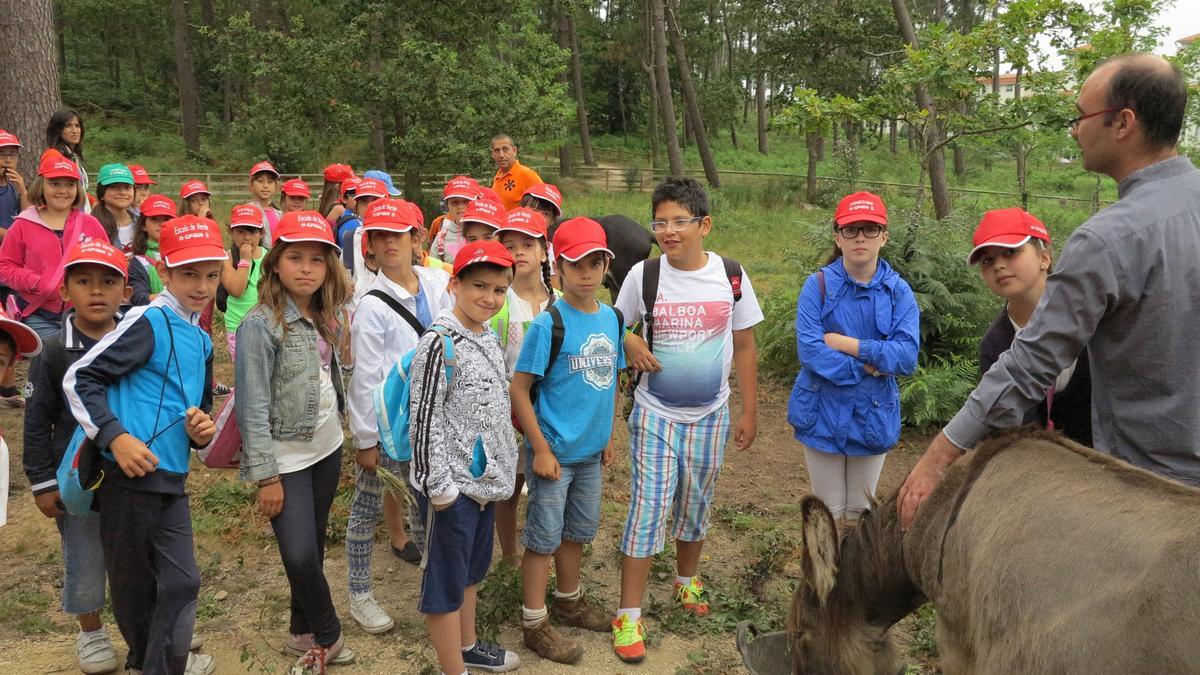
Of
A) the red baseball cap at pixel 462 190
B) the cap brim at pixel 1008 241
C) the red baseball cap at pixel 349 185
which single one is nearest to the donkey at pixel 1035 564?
the cap brim at pixel 1008 241

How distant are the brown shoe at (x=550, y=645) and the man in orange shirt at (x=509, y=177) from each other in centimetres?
446

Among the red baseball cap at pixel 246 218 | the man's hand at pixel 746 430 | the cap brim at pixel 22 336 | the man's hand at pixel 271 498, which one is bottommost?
the man's hand at pixel 746 430

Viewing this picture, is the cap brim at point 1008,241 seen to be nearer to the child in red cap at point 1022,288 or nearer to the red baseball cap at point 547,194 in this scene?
the child in red cap at point 1022,288

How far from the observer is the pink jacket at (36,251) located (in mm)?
5695

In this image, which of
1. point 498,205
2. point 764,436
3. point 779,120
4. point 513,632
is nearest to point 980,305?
point 764,436

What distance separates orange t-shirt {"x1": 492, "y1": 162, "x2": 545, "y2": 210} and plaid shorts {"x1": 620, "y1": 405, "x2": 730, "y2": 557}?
3910mm

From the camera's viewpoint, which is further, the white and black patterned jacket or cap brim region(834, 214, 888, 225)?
cap brim region(834, 214, 888, 225)

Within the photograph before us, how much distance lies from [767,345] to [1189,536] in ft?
25.0

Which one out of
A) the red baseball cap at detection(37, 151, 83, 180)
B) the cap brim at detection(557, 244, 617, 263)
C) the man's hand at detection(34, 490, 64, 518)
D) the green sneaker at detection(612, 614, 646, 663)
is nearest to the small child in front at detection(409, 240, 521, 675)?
the cap brim at detection(557, 244, 617, 263)

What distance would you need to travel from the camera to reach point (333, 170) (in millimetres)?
7688

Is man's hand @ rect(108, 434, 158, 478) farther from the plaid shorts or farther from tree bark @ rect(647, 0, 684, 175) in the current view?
tree bark @ rect(647, 0, 684, 175)

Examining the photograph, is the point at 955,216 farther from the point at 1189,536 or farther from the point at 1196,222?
the point at 1189,536

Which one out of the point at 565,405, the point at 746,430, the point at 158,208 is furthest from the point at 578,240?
the point at 158,208

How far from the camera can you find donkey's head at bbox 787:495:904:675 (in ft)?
8.99
